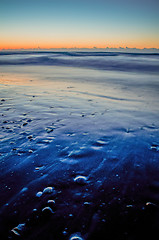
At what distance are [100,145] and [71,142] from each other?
0.41m

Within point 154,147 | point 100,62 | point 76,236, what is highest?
point 100,62

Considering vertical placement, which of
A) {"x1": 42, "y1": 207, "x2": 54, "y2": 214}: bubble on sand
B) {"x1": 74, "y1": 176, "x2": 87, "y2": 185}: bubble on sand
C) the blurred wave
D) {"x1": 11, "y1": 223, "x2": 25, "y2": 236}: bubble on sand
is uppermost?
the blurred wave

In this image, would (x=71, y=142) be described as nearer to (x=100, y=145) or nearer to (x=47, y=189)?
A: (x=100, y=145)

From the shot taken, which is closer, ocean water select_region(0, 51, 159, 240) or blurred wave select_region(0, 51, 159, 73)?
ocean water select_region(0, 51, 159, 240)

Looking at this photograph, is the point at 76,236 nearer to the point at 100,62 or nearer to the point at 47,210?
the point at 47,210

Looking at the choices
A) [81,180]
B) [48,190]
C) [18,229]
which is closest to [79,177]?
[81,180]

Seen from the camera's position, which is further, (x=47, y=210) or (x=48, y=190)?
(x=48, y=190)

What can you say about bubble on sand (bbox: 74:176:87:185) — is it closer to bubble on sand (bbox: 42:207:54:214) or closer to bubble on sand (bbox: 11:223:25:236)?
bubble on sand (bbox: 42:207:54:214)

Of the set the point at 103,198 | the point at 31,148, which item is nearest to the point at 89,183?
the point at 103,198

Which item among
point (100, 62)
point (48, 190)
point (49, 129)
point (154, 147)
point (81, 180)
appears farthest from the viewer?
point (100, 62)

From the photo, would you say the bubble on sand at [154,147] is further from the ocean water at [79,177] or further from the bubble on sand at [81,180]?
the bubble on sand at [81,180]

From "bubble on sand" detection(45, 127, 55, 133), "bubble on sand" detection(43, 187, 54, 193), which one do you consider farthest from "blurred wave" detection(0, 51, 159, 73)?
"bubble on sand" detection(43, 187, 54, 193)

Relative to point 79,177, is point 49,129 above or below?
above

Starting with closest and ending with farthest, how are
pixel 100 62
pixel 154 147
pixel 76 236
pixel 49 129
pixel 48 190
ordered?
pixel 76 236 < pixel 48 190 < pixel 154 147 < pixel 49 129 < pixel 100 62
